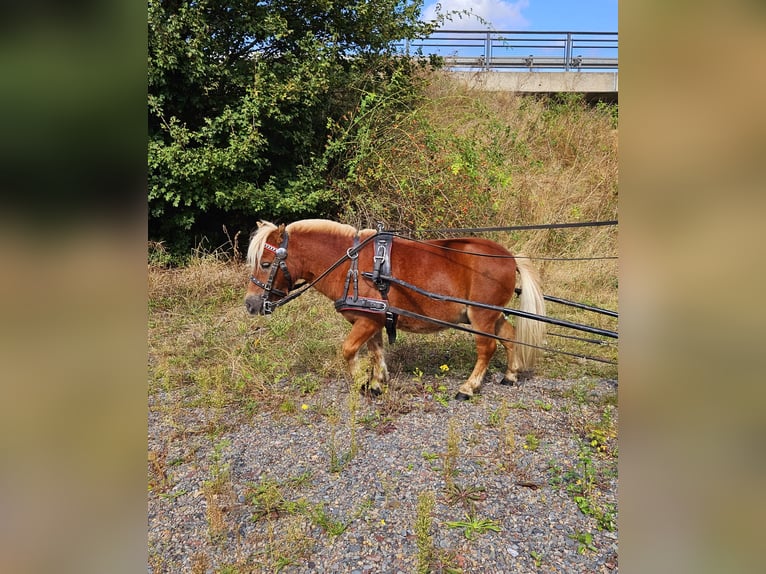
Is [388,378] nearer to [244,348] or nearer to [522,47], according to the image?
[244,348]

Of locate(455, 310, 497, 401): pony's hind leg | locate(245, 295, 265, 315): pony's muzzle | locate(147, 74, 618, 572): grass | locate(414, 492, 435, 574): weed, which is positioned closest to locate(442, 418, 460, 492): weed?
locate(147, 74, 618, 572): grass

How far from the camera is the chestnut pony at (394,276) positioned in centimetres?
374

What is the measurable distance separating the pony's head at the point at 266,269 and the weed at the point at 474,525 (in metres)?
2.19

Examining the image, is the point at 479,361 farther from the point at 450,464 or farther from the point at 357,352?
the point at 450,464

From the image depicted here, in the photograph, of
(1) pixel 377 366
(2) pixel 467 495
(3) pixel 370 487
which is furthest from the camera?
(1) pixel 377 366

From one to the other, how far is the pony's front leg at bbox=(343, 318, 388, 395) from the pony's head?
0.72 meters

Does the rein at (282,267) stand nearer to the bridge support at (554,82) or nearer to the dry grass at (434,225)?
the dry grass at (434,225)

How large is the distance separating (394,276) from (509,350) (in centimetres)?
134

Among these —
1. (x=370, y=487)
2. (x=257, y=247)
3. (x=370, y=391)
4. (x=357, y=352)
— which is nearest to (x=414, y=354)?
(x=370, y=391)

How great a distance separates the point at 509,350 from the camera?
415 centimetres

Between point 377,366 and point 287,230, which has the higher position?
point 287,230

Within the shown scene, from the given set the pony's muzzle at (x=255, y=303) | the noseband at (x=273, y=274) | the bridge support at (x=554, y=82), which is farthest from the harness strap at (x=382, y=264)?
the bridge support at (x=554, y=82)
